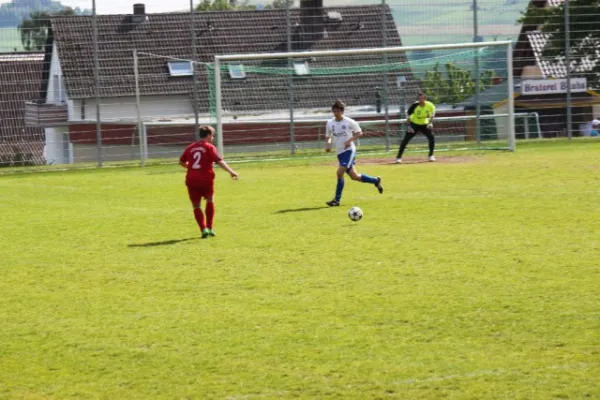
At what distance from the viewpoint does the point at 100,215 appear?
17.8 meters

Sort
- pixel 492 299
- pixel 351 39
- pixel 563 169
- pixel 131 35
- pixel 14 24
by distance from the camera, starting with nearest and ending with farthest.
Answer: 1. pixel 492 299
2. pixel 563 169
3. pixel 14 24
4. pixel 131 35
5. pixel 351 39

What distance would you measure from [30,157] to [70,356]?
78.3 ft

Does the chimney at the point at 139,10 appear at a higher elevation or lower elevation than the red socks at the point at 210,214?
higher

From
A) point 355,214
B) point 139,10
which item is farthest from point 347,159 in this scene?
point 139,10

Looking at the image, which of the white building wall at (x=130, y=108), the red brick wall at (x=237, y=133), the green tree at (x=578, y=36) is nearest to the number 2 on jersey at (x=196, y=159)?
the white building wall at (x=130, y=108)

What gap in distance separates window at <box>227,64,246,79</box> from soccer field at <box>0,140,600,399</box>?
12726mm

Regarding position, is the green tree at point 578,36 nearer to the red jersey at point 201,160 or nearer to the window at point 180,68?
the window at point 180,68

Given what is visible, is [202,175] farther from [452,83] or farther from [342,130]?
[452,83]

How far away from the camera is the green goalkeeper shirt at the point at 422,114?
88.6 ft

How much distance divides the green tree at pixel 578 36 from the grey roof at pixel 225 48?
4585mm

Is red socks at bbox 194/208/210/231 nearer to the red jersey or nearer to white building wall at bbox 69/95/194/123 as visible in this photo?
the red jersey

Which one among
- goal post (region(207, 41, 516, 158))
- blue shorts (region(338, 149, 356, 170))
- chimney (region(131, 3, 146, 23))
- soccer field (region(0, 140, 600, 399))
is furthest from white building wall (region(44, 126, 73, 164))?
blue shorts (region(338, 149, 356, 170))

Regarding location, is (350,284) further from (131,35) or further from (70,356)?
(131,35)

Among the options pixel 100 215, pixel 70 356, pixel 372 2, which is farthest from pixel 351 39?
pixel 70 356
